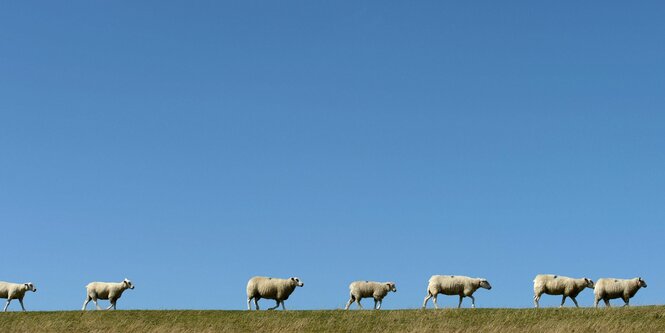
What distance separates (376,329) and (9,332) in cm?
1671

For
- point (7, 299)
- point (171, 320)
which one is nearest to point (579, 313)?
point (171, 320)

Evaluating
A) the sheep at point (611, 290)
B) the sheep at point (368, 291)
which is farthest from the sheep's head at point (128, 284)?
the sheep at point (611, 290)

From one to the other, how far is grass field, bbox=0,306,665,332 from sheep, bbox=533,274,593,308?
5.95 m

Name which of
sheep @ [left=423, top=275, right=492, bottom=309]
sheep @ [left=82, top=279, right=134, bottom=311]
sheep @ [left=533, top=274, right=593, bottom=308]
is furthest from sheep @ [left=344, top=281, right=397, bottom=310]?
sheep @ [left=82, top=279, right=134, bottom=311]

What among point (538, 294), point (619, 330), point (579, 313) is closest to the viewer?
point (619, 330)

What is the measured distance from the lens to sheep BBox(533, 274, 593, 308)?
47.8m

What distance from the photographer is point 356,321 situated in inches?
1617

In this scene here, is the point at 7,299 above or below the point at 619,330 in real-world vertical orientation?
above

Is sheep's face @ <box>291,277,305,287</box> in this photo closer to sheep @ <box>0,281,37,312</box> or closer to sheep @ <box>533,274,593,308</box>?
sheep @ <box>533,274,593,308</box>

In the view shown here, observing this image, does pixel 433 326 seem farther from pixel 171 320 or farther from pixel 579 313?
pixel 171 320

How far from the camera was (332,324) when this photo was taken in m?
40.7

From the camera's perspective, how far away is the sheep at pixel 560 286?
4778cm

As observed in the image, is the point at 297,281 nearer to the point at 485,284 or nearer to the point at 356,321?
the point at 356,321

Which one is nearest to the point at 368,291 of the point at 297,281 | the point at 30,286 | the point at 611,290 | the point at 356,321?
the point at 297,281
